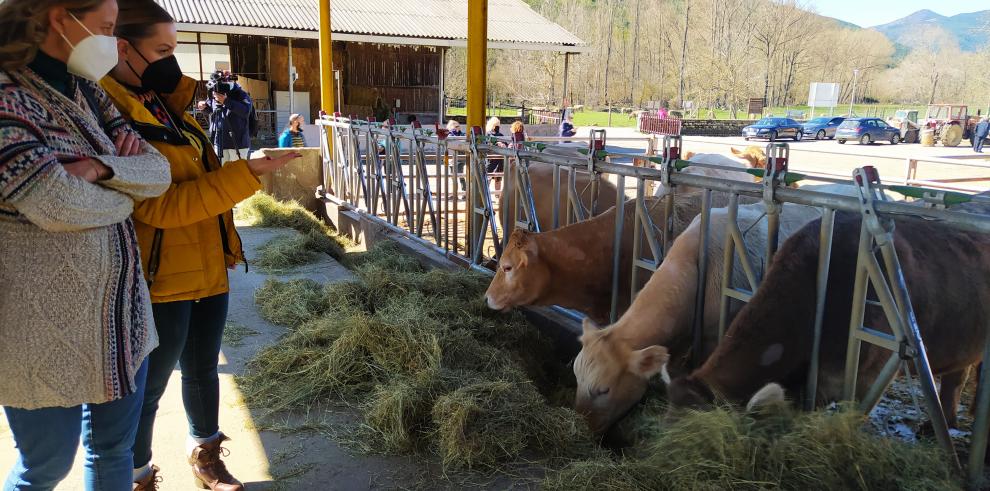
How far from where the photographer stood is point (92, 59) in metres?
1.86

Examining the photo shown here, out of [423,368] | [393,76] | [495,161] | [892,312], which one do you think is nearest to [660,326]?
[892,312]

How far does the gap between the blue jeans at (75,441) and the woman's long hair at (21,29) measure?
0.87 meters

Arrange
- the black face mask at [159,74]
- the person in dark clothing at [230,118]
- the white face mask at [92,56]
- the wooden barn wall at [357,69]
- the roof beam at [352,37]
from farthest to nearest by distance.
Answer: the wooden barn wall at [357,69]
the roof beam at [352,37]
the person in dark clothing at [230,118]
the black face mask at [159,74]
the white face mask at [92,56]

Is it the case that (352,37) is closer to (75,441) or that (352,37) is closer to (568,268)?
(568,268)

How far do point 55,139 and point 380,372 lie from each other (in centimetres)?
242

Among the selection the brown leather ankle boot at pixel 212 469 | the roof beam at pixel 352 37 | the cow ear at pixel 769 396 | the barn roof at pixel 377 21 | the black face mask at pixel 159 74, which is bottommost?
the brown leather ankle boot at pixel 212 469

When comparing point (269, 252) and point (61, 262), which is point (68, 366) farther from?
point (269, 252)

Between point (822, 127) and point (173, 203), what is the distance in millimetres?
43450

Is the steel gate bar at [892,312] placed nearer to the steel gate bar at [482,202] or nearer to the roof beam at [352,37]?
the steel gate bar at [482,202]

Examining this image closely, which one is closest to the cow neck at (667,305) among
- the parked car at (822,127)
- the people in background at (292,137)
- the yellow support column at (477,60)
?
the yellow support column at (477,60)

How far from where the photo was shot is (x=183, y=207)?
7.38ft

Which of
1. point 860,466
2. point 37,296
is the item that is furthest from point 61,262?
point 860,466

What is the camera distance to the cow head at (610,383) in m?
3.47

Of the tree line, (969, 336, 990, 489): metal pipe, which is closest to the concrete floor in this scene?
(969, 336, 990, 489): metal pipe
